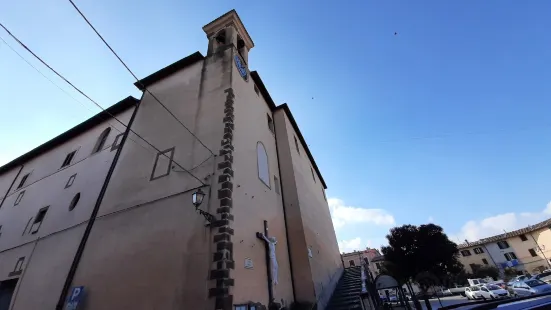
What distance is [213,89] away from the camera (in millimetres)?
10648

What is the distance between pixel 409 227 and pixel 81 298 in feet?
90.8

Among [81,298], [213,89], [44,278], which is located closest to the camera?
[81,298]

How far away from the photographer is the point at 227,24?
1427 centimetres

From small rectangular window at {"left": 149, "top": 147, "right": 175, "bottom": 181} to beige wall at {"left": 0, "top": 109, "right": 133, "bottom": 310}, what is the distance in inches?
131

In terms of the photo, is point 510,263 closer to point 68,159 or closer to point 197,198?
point 197,198

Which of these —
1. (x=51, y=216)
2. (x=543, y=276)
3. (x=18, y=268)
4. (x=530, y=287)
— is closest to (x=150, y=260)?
(x=51, y=216)

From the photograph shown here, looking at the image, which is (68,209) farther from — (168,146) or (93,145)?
(168,146)

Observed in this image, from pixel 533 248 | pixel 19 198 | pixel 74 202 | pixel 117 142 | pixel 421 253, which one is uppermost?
pixel 117 142

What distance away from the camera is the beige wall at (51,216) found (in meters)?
8.96

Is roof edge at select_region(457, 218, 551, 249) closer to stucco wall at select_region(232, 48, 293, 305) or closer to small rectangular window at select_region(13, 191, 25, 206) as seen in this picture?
stucco wall at select_region(232, 48, 293, 305)


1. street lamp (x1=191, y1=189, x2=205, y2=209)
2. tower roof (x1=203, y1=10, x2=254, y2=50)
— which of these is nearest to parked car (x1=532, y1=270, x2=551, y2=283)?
street lamp (x1=191, y1=189, x2=205, y2=209)

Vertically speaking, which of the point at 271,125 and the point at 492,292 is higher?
the point at 271,125

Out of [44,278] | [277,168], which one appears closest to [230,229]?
[277,168]

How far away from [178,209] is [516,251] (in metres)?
48.3
